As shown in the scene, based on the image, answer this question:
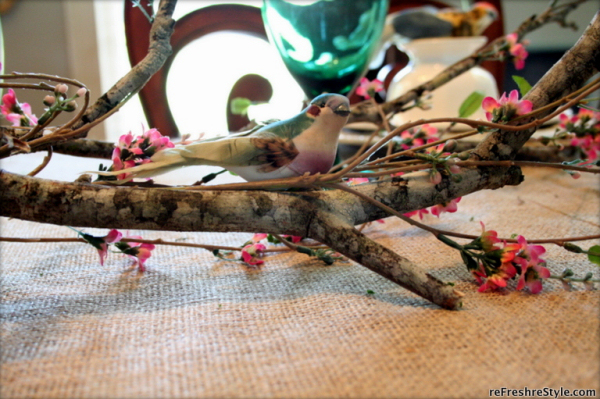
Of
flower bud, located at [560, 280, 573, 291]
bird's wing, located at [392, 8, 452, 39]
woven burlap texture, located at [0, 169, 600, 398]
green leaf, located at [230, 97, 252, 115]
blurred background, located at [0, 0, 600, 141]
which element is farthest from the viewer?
blurred background, located at [0, 0, 600, 141]

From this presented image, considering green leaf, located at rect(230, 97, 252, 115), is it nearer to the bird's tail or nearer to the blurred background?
the bird's tail

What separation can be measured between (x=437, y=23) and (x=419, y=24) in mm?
42

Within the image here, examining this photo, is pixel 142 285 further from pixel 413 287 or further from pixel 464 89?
pixel 464 89

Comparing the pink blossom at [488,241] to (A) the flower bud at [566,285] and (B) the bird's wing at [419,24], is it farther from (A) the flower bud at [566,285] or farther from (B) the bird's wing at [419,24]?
(B) the bird's wing at [419,24]

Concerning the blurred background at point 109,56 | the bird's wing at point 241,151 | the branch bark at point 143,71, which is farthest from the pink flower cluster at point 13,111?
the blurred background at point 109,56

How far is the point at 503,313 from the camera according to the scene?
0.29 meters

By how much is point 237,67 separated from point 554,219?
3.40 ft

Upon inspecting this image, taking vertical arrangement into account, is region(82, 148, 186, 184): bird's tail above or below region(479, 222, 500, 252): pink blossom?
above

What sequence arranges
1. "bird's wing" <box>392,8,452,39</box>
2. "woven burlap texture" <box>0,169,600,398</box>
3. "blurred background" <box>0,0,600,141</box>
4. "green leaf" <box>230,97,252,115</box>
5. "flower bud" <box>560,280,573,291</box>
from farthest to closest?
"blurred background" <box>0,0,600,141</box>, "bird's wing" <box>392,8,452,39</box>, "green leaf" <box>230,97,252,115</box>, "flower bud" <box>560,280,573,291</box>, "woven burlap texture" <box>0,169,600,398</box>

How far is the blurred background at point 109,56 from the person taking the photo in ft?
3.29

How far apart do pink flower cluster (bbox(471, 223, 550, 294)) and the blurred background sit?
652 millimetres

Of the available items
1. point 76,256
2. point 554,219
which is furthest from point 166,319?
point 554,219

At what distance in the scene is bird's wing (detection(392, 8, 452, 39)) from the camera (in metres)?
0.85

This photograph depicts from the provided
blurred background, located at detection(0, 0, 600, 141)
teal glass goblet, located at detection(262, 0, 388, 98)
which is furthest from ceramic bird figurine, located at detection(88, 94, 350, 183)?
blurred background, located at detection(0, 0, 600, 141)
